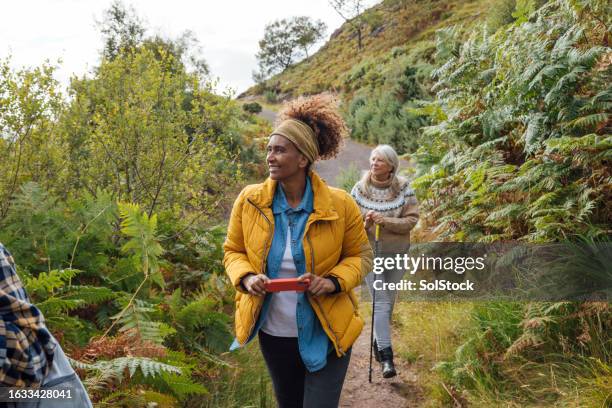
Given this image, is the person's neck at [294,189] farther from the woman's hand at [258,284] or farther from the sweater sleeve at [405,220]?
the sweater sleeve at [405,220]

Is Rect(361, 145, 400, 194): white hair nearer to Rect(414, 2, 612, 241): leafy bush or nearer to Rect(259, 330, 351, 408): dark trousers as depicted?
Rect(414, 2, 612, 241): leafy bush

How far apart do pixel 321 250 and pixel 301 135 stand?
26.2 inches

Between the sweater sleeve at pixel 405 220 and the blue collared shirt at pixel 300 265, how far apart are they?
2333mm

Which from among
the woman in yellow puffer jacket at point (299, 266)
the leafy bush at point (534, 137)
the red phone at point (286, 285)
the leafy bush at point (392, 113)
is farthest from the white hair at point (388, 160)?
the leafy bush at point (392, 113)

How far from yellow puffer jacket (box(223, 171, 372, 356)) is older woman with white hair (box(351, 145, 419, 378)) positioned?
7.30ft

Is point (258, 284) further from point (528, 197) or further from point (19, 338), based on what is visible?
point (528, 197)

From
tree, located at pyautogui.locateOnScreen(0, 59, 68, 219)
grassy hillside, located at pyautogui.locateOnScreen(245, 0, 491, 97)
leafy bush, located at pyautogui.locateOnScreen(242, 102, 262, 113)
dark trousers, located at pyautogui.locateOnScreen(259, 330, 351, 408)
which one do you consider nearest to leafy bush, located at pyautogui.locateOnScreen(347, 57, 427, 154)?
grassy hillside, located at pyautogui.locateOnScreen(245, 0, 491, 97)

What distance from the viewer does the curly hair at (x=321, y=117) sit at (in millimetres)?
3160

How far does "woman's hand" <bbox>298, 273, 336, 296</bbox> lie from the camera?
270 centimetres

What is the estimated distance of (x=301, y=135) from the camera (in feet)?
9.85

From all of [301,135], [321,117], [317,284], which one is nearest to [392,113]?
[321,117]

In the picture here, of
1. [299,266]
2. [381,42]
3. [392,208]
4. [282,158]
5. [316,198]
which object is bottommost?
[299,266]

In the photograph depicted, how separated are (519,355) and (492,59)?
4519mm

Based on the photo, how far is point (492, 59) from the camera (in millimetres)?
7340
